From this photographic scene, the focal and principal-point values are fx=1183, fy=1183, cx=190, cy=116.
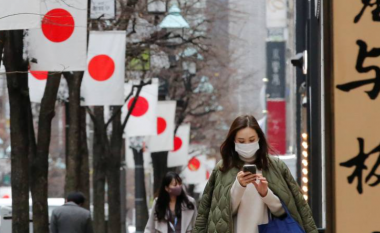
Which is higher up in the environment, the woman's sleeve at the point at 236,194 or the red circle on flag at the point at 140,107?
the red circle on flag at the point at 140,107

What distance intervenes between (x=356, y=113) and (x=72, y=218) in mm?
12493

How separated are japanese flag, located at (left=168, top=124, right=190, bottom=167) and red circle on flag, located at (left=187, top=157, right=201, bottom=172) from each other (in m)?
9.03

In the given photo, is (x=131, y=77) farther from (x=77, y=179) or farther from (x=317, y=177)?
(x=317, y=177)

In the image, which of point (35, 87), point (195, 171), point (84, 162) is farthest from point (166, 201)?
point (195, 171)

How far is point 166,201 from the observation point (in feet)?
43.5

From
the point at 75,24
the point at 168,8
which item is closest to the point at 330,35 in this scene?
the point at 75,24

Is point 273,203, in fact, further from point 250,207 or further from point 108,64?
point 108,64

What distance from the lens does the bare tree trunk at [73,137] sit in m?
23.6

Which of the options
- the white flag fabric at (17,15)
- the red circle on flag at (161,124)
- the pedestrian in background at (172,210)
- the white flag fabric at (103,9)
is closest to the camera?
the white flag fabric at (17,15)

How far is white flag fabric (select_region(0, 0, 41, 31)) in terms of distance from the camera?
1264 cm

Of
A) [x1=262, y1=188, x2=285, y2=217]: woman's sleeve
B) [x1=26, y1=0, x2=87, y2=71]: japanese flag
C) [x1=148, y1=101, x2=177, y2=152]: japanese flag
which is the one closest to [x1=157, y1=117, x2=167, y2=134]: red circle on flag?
[x1=148, y1=101, x2=177, y2=152]: japanese flag

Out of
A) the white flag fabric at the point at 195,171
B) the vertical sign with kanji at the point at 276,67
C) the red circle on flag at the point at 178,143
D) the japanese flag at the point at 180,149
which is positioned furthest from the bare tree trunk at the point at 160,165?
the vertical sign with kanji at the point at 276,67

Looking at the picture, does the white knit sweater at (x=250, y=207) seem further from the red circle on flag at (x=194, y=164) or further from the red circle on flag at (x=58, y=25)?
the red circle on flag at (x=194, y=164)

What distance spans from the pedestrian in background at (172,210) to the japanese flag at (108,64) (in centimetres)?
867
